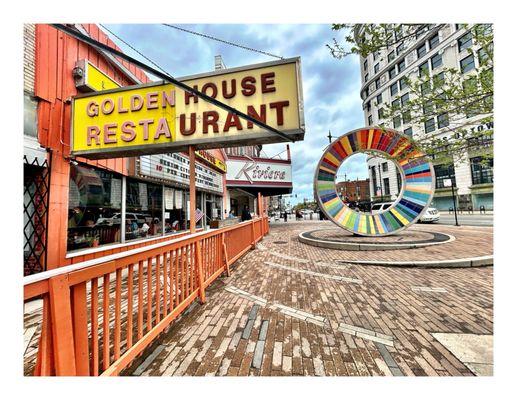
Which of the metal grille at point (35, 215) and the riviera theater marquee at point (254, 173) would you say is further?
the riviera theater marquee at point (254, 173)

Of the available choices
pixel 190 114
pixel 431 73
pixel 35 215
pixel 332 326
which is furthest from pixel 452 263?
pixel 431 73

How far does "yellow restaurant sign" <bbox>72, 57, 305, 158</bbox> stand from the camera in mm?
3867

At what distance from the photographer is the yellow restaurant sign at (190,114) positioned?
12.7ft

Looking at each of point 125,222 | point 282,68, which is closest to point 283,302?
point 282,68

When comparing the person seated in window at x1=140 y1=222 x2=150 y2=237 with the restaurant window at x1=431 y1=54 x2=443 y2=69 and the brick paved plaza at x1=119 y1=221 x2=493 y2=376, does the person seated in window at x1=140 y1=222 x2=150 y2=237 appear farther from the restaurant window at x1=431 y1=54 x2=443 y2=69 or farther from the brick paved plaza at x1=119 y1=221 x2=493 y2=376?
the restaurant window at x1=431 y1=54 x2=443 y2=69

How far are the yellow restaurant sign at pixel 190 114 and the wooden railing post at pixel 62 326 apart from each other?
3071 mm

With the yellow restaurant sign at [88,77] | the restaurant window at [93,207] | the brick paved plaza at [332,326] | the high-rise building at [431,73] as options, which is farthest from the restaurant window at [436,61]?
the restaurant window at [93,207]

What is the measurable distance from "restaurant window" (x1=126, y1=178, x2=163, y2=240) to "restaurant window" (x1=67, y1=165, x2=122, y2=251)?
1.34ft

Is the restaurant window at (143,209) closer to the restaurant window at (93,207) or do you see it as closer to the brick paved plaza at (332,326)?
the restaurant window at (93,207)

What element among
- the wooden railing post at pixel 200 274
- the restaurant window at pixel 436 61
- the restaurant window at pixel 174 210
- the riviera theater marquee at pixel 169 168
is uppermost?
A: the restaurant window at pixel 436 61

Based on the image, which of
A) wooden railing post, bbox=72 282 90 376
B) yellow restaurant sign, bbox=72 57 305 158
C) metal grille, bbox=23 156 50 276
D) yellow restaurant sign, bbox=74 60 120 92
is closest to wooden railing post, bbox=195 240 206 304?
yellow restaurant sign, bbox=72 57 305 158

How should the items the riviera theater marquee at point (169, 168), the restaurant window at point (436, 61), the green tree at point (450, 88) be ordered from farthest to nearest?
1. the restaurant window at point (436, 61)
2. the riviera theater marquee at point (169, 168)
3. the green tree at point (450, 88)

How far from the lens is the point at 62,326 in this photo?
1.53 metres
